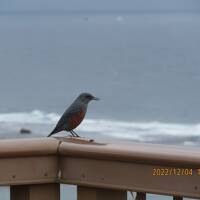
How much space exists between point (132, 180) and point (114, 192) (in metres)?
0.15

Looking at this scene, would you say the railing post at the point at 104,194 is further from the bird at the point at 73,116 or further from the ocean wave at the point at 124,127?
the ocean wave at the point at 124,127

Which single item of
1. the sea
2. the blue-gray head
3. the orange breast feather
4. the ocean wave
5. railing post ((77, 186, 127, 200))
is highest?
the sea

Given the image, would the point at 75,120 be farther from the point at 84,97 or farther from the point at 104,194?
the point at 104,194

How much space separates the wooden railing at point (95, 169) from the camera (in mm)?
2852

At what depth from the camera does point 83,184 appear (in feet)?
10.1

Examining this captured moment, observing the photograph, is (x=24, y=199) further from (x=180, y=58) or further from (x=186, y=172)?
(x=180, y=58)

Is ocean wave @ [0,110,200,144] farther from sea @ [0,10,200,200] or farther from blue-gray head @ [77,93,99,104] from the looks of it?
blue-gray head @ [77,93,99,104]

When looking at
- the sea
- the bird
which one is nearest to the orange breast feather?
the bird
